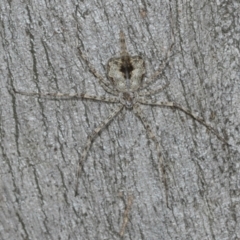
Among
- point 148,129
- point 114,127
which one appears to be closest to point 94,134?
point 114,127

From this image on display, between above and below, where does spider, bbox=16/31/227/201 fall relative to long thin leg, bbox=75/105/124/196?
above

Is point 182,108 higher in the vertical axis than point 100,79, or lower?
lower

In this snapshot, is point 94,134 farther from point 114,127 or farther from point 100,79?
point 100,79

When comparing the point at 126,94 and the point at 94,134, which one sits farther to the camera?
the point at 126,94

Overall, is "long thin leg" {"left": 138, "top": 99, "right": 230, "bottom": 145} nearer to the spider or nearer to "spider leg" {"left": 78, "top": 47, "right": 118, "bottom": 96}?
the spider

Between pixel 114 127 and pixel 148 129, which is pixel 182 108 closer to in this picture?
pixel 148 129

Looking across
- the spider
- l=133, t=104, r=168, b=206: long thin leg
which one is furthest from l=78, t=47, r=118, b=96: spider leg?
l=133, t=104, r=168, b=206: long thin leg

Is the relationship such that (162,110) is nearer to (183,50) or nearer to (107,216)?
(183,50)

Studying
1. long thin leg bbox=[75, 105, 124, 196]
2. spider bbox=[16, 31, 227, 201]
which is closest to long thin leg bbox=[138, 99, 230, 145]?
spider bbox=[16, 31, 227, 201]

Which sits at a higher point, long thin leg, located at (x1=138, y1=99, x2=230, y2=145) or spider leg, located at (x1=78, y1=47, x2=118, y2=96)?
spider leg, located at (x1=78, y1=47, x2=118, y2=96)

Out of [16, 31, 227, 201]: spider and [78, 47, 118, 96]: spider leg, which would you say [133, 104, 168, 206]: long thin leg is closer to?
[16, 31, 227, 201]: spider

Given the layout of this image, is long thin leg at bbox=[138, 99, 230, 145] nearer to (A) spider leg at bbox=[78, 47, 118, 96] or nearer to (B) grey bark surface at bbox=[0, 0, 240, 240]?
(B) grey bark surface at bbox=[0, 0, 240, 240]
